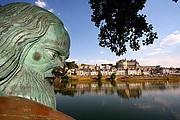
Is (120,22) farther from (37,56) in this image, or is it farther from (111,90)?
(111,90)

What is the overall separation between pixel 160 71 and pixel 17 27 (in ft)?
501

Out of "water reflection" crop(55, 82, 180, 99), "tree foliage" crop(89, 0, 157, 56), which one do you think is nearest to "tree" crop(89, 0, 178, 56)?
"tree foliage" crop(89, 0, 157, 56)

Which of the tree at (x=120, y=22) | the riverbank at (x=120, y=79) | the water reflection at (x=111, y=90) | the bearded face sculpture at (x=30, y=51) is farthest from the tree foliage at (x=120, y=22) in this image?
the riverbank at (x=120, y=79)

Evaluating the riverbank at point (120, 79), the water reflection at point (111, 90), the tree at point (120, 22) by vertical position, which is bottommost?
the water reflection at point (111, 90)

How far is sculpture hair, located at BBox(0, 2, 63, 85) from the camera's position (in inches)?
52.6

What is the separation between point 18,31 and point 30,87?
469mm

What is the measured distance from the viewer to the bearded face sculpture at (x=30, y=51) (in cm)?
135

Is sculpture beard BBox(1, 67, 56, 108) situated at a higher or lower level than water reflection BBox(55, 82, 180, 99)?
higher

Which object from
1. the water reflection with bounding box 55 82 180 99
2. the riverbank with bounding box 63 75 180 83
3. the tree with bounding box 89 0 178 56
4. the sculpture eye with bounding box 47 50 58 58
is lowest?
the water reflection with bounding box 55 82 180 99

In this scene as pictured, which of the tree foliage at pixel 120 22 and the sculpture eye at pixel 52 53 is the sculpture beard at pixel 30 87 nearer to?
the sculpture eye at pixel 52 53

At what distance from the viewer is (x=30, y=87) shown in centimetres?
142

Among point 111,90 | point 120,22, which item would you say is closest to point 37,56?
point 120,22

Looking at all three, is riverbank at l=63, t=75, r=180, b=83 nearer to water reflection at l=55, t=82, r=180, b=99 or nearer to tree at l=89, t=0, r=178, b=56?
water reflection at l=55, t=82, r=180, b=99

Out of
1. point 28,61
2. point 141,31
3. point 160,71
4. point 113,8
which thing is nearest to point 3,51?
point 28,61
